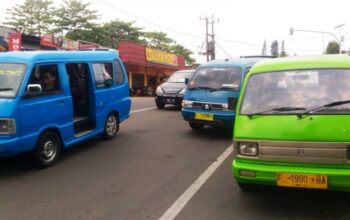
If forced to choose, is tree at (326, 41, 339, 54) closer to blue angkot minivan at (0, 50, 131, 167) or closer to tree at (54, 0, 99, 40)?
tree at (54, 0, 99, 40)

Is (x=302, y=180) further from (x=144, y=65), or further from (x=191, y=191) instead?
(x=144, y=65)

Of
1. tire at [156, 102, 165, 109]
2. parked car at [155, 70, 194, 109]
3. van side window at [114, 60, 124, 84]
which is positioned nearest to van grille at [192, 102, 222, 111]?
van side window at [114, 60, 124, 84]

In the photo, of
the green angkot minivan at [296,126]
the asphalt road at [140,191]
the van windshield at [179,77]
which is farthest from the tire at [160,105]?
the green angkot minivan at [296,126]

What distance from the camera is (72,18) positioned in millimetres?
46625

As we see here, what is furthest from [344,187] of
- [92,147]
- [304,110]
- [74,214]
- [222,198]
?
[92,147]

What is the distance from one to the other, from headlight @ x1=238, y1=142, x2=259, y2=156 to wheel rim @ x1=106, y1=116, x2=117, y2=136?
497 centimetres

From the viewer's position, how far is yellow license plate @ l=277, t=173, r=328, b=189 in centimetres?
441

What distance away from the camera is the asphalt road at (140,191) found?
4850 millimetres

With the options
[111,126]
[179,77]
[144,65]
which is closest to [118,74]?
[111,126]

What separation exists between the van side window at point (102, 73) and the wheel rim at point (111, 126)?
0.89 m

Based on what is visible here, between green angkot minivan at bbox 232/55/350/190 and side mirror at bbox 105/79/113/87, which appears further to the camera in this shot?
side mirror at bbox 105/79/113/87

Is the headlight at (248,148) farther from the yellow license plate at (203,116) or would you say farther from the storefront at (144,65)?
the storefront at (144,65)

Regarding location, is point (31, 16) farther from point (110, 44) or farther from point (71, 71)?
point (71, 71)

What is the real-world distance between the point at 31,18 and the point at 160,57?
17.4 meters
